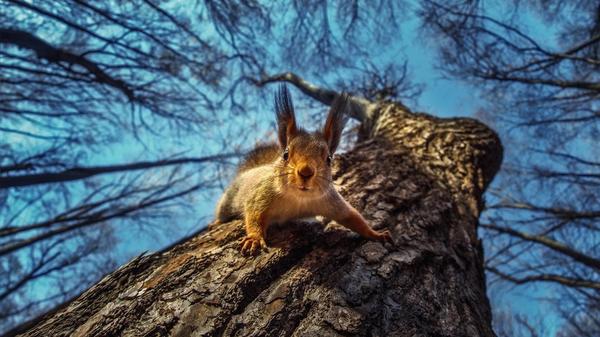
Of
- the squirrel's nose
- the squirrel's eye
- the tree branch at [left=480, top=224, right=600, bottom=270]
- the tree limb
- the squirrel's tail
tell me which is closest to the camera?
the squirrel's nose

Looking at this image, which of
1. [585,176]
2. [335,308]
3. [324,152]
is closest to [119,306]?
[335,308]

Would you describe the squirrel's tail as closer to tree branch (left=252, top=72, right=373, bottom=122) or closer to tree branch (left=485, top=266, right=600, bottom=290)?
tree branch (left=252, top=72, right=373, bottom=122)

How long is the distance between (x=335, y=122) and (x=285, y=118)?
278 mm

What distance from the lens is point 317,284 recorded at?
1.47 meters

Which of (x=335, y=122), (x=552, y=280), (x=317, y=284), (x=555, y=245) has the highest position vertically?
(x=335, y=122)

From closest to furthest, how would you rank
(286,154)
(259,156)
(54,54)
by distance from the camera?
(286,154), (259,156), (54,54)

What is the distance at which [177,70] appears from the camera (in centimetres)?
477

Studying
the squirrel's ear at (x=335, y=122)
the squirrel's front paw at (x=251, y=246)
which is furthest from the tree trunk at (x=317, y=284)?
the squirrel's ear at (x=335, y=122)

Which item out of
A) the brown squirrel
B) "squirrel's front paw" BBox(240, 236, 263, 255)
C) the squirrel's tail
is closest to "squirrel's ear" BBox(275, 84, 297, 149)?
the brown squirrel

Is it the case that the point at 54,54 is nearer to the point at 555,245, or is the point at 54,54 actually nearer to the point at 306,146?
the point at 306,146

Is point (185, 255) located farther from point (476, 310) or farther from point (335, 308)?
point (476, 310)

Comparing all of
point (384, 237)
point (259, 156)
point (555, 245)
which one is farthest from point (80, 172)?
point (555, 245)

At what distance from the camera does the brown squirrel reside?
184 cm

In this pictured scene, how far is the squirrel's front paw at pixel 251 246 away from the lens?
65.4 inches
